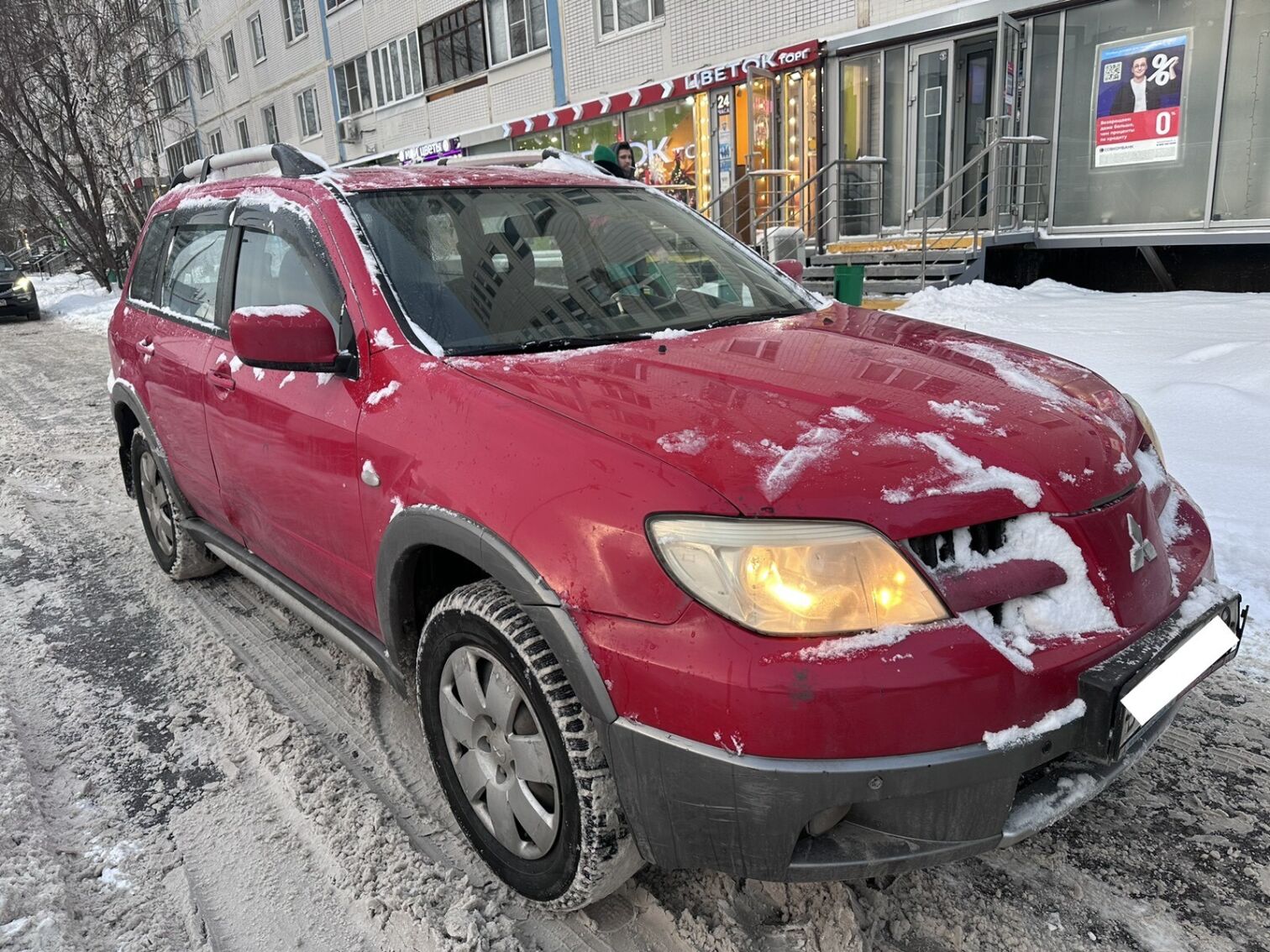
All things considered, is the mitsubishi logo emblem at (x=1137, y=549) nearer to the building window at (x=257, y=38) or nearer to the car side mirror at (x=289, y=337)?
the car side mirror at (x=289, y=337)

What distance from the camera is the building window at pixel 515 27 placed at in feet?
61.4

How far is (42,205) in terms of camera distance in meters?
25.3

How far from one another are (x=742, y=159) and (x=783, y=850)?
14518mm

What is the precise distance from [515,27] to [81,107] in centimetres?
1241

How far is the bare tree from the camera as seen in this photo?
71.6 ft

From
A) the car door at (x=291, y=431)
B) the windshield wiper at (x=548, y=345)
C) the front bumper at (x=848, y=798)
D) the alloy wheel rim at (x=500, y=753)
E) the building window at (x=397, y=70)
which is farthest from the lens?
the building window at (x=397, y=70)

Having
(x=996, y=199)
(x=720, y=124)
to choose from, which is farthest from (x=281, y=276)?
(x=720, y=124)

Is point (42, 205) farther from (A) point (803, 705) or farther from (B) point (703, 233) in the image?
(A) point (803, 705)

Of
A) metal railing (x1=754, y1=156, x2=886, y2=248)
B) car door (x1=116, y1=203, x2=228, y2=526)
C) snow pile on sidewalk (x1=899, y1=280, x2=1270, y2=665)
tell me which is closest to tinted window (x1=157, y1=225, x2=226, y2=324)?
car door (x1=116, y1=203, x2=228, y2=526)

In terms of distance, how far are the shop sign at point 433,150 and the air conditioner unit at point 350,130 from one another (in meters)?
2.83

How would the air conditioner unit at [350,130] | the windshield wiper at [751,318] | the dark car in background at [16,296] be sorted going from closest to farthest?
the windshield wiper at [751,318] → the dark car in background at [16,296] → the air conditioner unit at [350,130]

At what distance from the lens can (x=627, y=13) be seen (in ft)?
54.3

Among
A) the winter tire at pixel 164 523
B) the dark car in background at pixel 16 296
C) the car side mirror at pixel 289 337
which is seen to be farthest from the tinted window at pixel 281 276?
the dark car in background at pixel 16 296

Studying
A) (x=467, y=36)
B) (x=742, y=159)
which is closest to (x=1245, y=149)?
(x=742, y=159)
